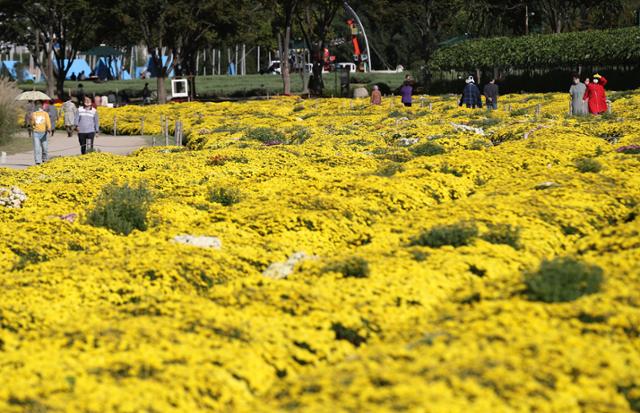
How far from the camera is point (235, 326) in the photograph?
10.6 m

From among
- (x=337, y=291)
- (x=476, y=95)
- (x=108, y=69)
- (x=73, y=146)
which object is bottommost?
(x=73, y=146)

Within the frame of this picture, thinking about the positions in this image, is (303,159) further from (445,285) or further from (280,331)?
(280,331)

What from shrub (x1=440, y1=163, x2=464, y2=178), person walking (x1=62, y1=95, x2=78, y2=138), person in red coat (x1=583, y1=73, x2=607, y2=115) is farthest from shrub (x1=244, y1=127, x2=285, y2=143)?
shrub (x1=440, y1=163, x2=464, y2=178)

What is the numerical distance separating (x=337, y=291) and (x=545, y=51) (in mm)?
55076

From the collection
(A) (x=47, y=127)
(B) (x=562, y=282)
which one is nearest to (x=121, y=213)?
(B) (x=562, y=282)

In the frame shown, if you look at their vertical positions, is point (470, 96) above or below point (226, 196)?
above

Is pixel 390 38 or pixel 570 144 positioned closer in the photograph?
pixel 570 144

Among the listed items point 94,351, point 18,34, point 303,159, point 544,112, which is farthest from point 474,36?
point 94,351

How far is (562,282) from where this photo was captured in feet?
36.3

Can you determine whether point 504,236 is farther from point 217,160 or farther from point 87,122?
point 87,122

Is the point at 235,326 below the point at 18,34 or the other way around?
below

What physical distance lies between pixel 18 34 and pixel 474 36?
35163 millimetres

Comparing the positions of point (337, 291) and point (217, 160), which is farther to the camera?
point (217, 160)

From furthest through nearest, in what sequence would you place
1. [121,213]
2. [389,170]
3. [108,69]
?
[108,69] → [389,170] → [121,213]
